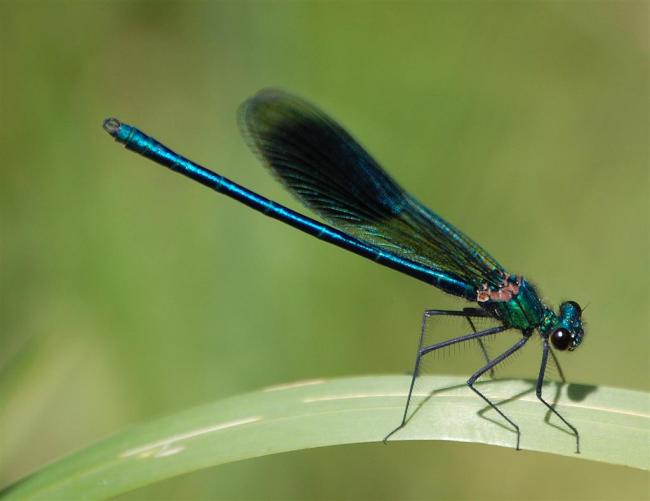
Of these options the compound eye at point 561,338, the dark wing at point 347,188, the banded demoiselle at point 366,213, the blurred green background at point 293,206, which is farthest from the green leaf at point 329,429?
the blurred green background at point 293,206

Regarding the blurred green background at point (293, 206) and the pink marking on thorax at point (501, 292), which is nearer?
the pink marking on thorax at point (501, 292)

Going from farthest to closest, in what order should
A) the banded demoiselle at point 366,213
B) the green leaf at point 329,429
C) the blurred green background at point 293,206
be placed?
1. the blurred green background at point 293,206
2. the banded demoiselle at point 366,213
3. the green leaf at point 329,429

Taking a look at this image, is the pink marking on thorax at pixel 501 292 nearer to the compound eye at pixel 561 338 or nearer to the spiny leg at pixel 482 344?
the spiny leg at pixel 482 344

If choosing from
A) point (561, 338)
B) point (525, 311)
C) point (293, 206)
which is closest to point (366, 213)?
point (525, 311)

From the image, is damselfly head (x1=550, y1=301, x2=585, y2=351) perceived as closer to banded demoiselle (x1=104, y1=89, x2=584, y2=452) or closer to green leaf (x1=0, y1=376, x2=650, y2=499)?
banded demoiselle (x1=104, y1=89, x2=584, y2=452)

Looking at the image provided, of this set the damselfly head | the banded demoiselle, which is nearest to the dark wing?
the banded demoiselle

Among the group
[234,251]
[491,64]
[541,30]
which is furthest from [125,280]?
[541,30]

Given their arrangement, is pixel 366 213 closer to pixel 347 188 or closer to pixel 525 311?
pixel 347 188
